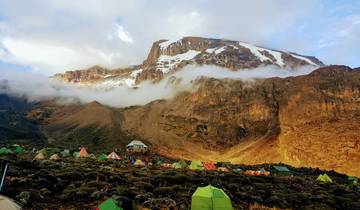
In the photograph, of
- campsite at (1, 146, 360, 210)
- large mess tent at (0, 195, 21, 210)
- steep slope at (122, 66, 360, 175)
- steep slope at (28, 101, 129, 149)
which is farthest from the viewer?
steep slope at (28, 101, 129, 149)

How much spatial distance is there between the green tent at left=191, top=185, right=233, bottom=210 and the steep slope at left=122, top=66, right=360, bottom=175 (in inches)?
2685

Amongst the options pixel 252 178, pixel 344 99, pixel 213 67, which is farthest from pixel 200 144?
pixel 252 178

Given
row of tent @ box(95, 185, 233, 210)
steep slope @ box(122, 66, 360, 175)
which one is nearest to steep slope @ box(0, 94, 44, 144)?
steep slope @ box(122, 66, 360, 175)

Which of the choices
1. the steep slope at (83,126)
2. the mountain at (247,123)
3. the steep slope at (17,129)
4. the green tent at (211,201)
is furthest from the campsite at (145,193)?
the steep slope at (17,129)

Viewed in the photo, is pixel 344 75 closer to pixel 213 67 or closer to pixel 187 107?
pixel 187 107

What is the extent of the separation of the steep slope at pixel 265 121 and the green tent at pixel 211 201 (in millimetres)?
68201

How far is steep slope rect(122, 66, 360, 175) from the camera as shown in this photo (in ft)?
285

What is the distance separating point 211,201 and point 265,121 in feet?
332

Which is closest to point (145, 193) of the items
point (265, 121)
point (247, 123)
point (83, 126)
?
point (265, 121)

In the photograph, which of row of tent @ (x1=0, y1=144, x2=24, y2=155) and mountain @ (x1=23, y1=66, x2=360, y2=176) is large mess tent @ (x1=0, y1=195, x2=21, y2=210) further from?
mountain @ (x1=23, y1=66, x2=360, y2=176)

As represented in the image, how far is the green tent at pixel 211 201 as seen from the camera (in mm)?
16500

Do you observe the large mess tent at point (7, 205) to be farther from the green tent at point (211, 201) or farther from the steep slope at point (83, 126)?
the steep slope at point (83, 126)

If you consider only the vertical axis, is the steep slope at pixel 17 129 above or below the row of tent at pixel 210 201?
below

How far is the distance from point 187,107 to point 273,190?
10644cm
